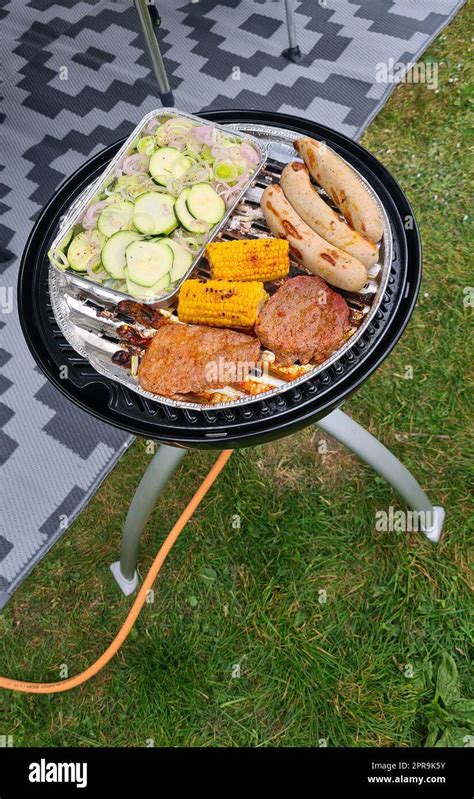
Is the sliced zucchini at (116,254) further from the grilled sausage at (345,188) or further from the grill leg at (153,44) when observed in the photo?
the grill leg at (153,44)

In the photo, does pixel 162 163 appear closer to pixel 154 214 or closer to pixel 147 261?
pixel 154 214

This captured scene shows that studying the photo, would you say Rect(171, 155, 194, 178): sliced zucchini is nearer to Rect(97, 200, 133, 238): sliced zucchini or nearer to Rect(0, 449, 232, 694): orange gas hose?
Rect(97, 200, 133, 238): sliced zucchini

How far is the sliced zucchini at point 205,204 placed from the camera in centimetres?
205

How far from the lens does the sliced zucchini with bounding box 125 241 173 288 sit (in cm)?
194

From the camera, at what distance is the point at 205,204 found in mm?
2055

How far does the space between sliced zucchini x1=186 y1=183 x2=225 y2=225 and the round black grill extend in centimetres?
52

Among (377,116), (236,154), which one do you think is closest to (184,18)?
(377,116)

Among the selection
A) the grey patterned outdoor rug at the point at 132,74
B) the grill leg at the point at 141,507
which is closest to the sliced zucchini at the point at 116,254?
the grill leg at the point at 141,507

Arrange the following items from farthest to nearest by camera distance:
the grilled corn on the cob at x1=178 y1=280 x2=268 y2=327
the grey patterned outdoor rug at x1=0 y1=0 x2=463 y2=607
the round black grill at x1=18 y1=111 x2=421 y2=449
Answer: the grey patterned outdoor rug at x1=0 y1=0 x2=463 y2=607
the grilled corn on the cob at x1=178 y1=280 x2=268 y2=327
the round black grill at x1=18 y1=111 x2=421 y2=449

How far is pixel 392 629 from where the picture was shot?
2.51m

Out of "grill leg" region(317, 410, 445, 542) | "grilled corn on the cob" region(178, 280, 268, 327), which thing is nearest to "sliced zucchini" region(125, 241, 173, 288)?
"grilled corn on the cob" region(178, 280, 268, 327)

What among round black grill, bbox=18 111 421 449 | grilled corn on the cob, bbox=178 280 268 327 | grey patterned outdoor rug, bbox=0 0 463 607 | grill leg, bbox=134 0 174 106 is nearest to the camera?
round black grill, bbox=18 111 421 449

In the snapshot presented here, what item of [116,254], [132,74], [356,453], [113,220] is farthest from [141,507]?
[132,74]

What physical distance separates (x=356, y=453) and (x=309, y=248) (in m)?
0.80
